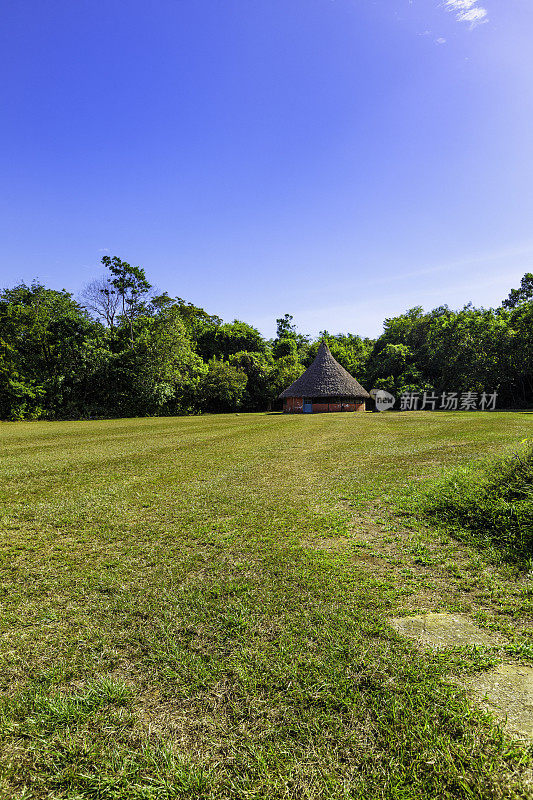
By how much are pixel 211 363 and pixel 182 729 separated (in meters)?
35.4

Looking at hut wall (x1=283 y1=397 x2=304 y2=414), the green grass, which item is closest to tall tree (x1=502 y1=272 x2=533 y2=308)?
hut wall (x1=283 y1=397 x2=304 y2=414)

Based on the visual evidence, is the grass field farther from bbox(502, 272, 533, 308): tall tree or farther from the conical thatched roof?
bbox(502, 272, 533, 308): tall tree

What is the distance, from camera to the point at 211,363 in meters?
36.3

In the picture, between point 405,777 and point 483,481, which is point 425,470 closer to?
point 483,481

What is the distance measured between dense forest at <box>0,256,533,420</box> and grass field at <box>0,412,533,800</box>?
27.8m

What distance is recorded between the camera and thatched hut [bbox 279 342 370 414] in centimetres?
3116

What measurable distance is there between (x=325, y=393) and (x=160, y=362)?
1541 cm

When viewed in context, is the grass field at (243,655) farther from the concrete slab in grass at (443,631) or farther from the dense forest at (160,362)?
the dense forest at (160,362)

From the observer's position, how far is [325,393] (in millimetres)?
→ 30797

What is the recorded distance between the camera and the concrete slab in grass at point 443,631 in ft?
7.65

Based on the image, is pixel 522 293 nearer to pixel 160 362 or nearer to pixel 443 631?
pixel 160 362

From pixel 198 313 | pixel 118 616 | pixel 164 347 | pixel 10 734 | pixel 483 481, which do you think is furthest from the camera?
pixel 198 313

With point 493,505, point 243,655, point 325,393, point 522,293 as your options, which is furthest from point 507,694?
point 522,293

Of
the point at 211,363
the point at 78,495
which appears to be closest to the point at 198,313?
the point at 211,363
